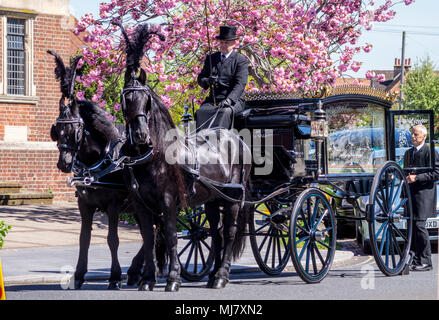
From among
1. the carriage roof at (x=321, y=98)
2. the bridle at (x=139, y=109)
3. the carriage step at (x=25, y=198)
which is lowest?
the carriage step at (x=25, y=198)

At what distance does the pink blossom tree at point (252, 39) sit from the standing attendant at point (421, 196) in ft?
16.4

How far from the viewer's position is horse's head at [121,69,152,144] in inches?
Answer: 305

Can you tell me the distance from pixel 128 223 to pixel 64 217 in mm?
1632

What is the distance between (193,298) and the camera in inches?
313

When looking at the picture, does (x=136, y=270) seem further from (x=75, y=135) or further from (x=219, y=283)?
(x=75, y=135)

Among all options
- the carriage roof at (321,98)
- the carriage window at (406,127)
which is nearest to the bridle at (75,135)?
the carriage roof at (321,98)

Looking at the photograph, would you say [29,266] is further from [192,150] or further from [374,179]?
[374,179]

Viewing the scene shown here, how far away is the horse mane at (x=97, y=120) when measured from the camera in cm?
884

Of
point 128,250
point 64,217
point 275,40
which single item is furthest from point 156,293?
point 64,217

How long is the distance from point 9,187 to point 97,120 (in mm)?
13096

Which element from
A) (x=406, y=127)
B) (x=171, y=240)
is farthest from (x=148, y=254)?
(x=406, y=127)

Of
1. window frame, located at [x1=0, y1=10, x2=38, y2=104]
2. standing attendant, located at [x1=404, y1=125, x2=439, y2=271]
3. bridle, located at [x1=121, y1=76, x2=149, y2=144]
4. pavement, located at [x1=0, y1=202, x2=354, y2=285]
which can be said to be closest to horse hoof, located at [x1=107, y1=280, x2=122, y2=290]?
pavement, located at [x1=0, y1=202, x2=354, y2=285]

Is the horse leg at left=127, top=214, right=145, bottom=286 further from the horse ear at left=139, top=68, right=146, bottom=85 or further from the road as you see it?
the horse ear at left=139, top=68, right=146, bottom=85

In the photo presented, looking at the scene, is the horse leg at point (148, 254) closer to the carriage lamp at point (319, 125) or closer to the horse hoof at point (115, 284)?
the horse hoof at point (115, 284)
